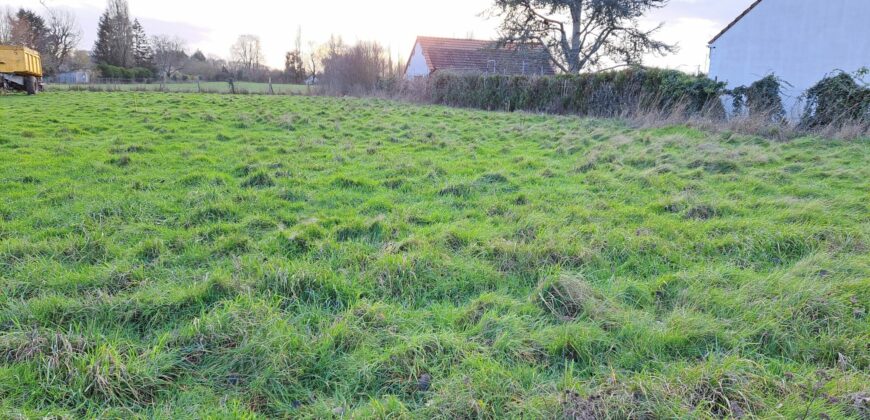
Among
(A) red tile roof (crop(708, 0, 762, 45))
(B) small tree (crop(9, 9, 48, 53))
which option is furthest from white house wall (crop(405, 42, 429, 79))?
(B) small tree (crop(9, 9, 48, 53))

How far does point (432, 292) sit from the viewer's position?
131 inches

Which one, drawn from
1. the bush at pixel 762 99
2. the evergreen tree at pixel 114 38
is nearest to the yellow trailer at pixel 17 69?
the evergreen tree at pixel 114 38

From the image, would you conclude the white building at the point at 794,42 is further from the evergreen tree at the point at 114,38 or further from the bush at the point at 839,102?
the evergreen tree at the point at 114,38

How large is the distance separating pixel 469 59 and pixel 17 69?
84.0 feet

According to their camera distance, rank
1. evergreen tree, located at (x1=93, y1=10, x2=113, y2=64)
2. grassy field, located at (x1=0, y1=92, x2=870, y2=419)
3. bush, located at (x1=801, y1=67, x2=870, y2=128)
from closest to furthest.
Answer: grassy field, located at (x1=0, y1=92, x2=870, y2=419)
bush, located at (x1=801, y1=67, x2=870, y2=128)
evergreen tree, located at (x1=93, y1=10, x2=113, y2=64)

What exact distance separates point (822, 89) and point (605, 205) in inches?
393

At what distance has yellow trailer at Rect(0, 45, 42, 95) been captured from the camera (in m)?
20.4

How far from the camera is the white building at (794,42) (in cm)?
1519

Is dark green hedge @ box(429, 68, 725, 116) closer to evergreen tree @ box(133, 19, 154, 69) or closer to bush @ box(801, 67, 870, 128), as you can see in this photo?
bush @ box(801, 67, 870, 128)

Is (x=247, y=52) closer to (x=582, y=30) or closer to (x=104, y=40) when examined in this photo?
(x=104, y=40)

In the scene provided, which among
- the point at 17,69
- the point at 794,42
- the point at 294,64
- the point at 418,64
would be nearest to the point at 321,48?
the point at 294,64

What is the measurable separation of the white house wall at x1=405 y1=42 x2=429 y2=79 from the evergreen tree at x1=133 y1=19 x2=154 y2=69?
30.5 m

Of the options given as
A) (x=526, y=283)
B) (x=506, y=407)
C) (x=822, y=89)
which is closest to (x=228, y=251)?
(x=526, y=283)

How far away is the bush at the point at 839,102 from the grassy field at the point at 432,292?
5.70m
